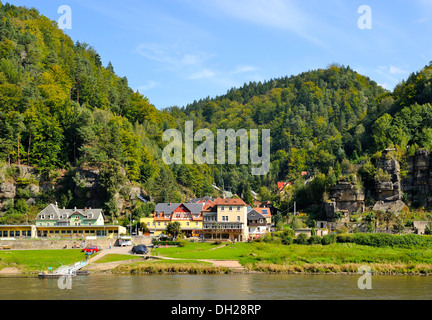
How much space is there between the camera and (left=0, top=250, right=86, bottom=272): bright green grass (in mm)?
62938

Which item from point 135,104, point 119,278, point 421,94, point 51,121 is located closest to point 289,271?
point 119,278

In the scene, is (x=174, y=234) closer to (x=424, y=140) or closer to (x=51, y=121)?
(x=51, y=121)

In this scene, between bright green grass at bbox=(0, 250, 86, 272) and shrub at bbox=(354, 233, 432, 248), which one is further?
shrub at bbox=(354, 233, 432, 248)

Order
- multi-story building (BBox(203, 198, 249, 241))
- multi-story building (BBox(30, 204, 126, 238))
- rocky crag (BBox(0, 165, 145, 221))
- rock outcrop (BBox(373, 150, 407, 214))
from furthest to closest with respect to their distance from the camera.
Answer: rock outcrop (BBox(373, 150, 407, 214)) < rocky crag (BBox(0, 165, 145, 221)) < multi-story building (BBox(203, 198, 249, 241)) < multi-story building (BBox(30, 204, 126, 238))

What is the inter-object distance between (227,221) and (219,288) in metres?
43.0

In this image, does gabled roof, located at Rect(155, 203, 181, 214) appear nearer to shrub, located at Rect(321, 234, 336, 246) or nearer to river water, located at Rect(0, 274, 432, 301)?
shrub, located at Rect(321, 234, 336, 246)

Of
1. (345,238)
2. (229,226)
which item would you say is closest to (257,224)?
(229,226)

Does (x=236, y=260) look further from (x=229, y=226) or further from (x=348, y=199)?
(x=348, y=199)

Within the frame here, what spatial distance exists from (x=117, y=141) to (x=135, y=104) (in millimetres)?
38176

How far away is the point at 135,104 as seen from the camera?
143125 mm

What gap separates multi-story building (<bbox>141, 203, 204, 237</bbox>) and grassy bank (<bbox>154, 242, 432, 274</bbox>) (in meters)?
17.8

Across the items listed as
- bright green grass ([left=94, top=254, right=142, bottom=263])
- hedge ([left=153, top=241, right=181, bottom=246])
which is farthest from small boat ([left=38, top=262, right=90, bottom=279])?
hedge ([left=153, top=241, right=181, bottom=246])

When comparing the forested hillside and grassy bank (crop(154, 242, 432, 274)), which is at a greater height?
the forested hillside

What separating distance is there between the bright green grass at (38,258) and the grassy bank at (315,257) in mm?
11840
